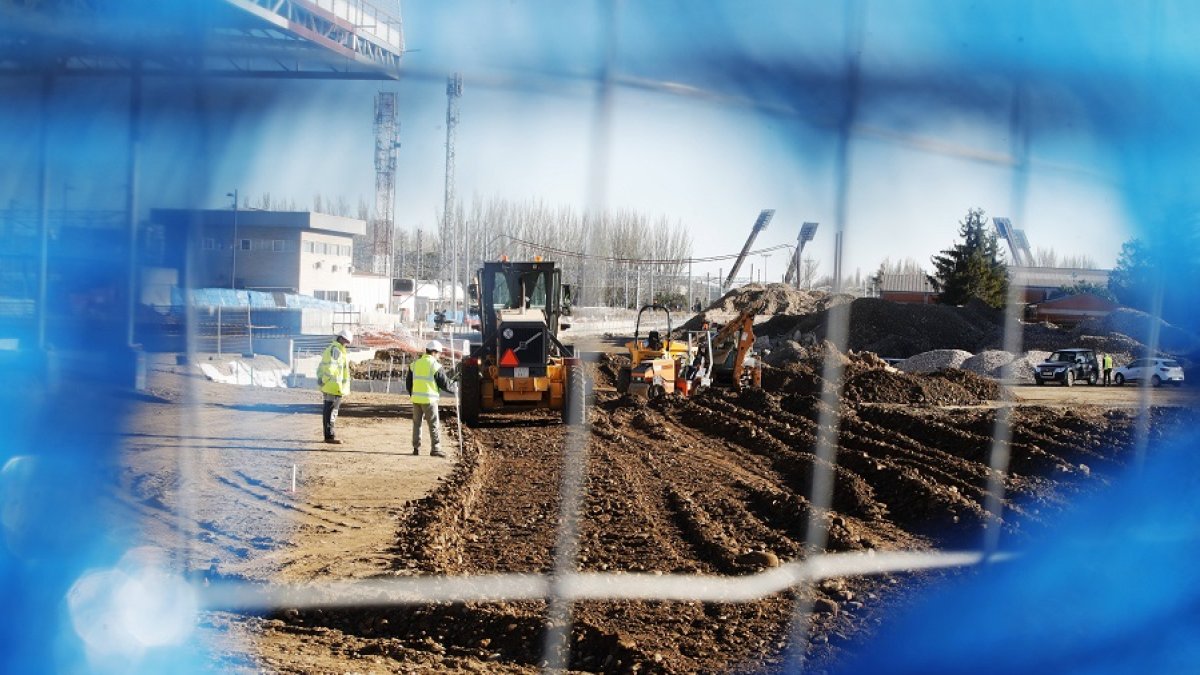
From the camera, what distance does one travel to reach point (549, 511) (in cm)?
861

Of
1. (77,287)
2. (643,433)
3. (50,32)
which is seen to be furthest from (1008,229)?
(643,433)

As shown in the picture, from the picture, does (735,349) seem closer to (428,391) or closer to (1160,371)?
(428,391)

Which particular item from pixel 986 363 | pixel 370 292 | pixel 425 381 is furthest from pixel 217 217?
pixel 986 363

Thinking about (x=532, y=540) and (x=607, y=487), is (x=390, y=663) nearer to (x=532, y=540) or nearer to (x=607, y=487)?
(x=532, y=540)

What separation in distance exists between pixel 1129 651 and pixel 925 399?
16.9m

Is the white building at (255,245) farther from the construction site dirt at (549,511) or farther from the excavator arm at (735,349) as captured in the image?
the excavator arm at (735,349)

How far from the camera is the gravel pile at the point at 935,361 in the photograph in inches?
1113

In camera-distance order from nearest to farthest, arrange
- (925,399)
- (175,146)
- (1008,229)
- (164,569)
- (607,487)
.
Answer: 1. (1008,229)
2. (164,569)
3. (175,146)
4. (607,487)
5. (925,399)

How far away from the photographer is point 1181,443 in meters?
5.35

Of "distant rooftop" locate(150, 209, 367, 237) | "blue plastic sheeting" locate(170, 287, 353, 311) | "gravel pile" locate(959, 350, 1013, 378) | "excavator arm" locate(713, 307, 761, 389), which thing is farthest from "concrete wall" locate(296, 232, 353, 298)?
"gravel pile" locate(959, 350, 1013, 378)

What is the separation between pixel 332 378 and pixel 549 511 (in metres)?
4.00

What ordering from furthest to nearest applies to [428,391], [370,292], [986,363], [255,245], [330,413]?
1. [986,363]
2. [370,292]
3. [330,413]
4. [428,391]
5. [255,245]

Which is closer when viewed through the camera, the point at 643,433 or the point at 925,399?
the point at 643,433

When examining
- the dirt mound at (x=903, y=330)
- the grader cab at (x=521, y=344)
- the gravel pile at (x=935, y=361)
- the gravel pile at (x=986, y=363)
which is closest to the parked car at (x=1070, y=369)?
the gravel pile at (x=986, y=363)
